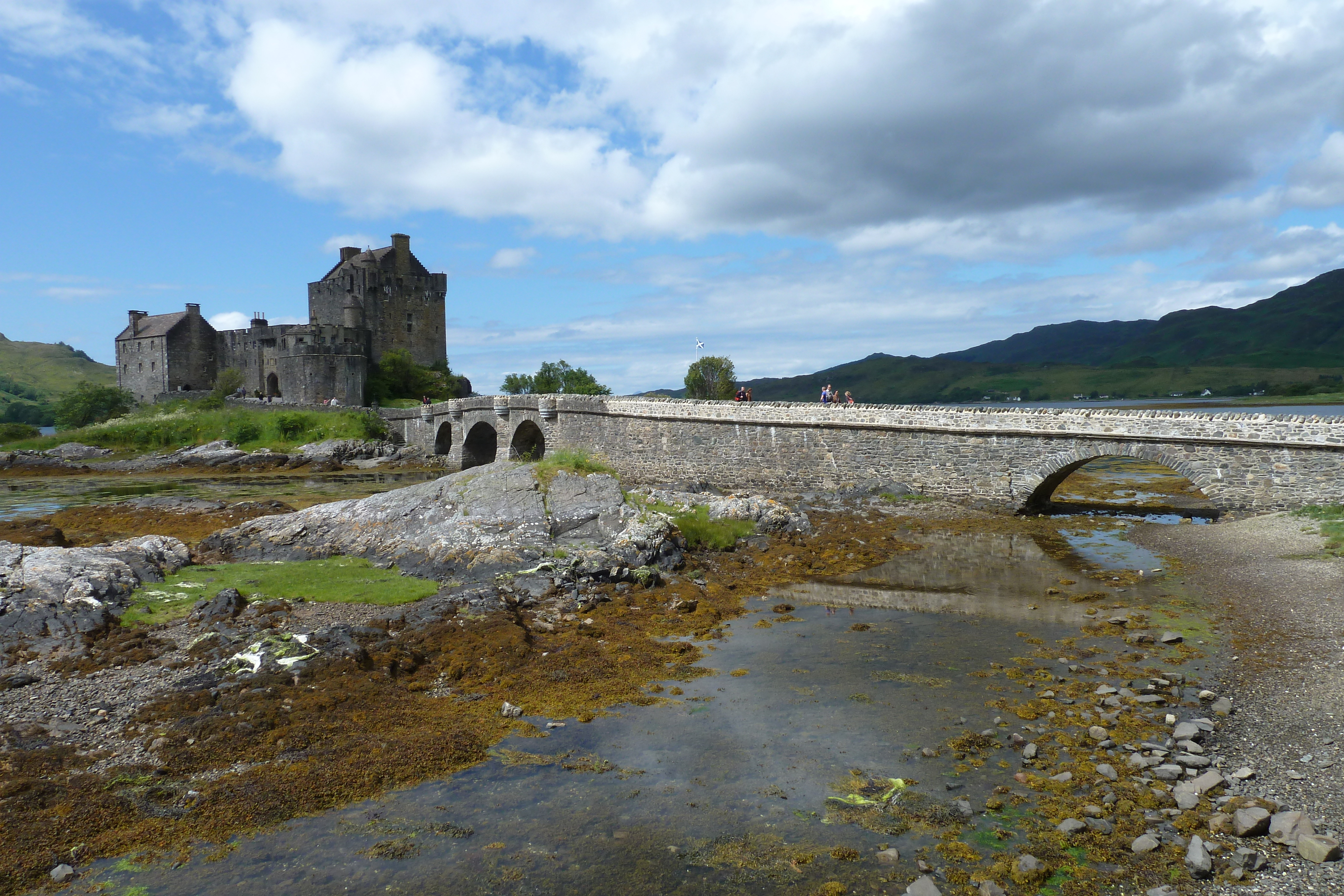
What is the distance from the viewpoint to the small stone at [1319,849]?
6.52 metres

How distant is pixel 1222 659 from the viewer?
1195cm

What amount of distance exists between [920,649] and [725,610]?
14.7 ft

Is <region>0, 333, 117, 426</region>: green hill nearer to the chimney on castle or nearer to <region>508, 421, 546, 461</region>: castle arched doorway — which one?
the chimney on castle

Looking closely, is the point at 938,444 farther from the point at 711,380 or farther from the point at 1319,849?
the point at 711,380

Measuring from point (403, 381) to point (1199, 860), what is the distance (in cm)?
7736

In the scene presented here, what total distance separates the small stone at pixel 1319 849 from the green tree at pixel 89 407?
9149cm

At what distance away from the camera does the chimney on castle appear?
79000 mm

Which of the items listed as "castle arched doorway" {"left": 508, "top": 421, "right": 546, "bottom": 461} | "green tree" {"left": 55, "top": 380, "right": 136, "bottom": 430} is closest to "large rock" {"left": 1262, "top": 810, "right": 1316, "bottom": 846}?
"castle arched doorway" {"left": 508, "top": 421, "right": 546, "bottom": 461}

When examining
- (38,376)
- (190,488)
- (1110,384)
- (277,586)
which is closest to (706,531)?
(277,586)

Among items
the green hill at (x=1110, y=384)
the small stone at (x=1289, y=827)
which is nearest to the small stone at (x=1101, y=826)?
the small stone at (x=1289, y=827)

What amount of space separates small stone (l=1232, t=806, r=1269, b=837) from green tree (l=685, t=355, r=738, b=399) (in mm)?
65053

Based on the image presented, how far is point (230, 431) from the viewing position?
62.6m

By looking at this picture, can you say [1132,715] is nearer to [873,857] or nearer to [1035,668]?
[1035,668]

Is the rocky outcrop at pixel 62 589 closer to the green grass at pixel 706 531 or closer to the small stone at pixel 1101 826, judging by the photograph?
the green grass at pixel 706 531
